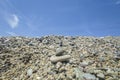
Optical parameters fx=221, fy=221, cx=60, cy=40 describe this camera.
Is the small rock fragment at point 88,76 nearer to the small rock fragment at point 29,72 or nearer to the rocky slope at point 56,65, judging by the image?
the rocky slope at point 56,65

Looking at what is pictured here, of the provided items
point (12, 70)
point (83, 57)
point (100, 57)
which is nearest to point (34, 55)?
point (12, 70)

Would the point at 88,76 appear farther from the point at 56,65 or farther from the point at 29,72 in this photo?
the point at 29,72

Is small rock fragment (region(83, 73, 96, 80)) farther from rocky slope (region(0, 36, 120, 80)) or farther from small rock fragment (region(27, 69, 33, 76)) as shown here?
small rock fragment (region(27, 69, 33, 76))

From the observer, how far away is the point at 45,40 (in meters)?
17.7

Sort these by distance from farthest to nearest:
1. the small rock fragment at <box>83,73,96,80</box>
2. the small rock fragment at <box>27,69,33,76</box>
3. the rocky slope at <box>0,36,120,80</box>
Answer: the small rock fragment at <box>27,69,33,76</box>
the rocky slope at <box>0,36,120,80</box>
the small rock fragment at <box>83,73,96,80</box>

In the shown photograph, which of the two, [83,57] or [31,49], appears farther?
[31,49]

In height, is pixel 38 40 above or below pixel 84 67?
above

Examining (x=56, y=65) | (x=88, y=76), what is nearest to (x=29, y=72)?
(x=56, y=65)

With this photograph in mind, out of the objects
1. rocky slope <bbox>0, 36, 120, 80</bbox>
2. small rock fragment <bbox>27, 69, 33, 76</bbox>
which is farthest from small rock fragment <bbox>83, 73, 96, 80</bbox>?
small rock fragment <bbox>27, 69, 33, 76</bbox>

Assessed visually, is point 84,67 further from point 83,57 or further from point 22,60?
point 22,60

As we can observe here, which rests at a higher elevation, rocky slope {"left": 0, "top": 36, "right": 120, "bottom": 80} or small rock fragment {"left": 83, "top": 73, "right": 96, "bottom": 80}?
rocky slope {"left": 0, "top": 36, "right": 120, "bottom": 80}

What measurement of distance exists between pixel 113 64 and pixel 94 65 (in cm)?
104

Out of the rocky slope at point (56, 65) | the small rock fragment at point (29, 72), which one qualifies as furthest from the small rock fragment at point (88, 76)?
the small rock fragment at point (29, 72)

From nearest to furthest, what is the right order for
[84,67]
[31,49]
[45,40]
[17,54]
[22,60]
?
1. [84,67]
2. [22,60]
3. [17,54]
4. [31,49]
5. [45,40]
